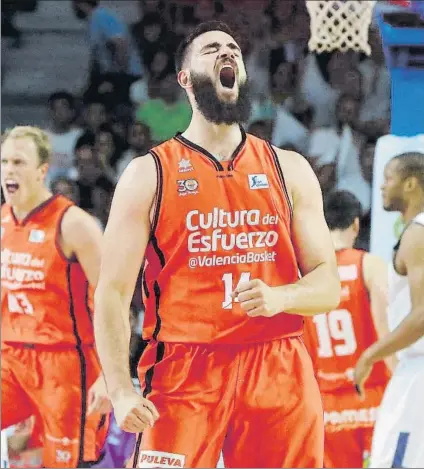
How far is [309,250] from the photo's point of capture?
3.18m

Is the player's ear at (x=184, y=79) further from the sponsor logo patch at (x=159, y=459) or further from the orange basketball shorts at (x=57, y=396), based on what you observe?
the sponsor logo patch at (x=159, y=459)

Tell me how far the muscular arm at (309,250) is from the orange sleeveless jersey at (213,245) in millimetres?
33

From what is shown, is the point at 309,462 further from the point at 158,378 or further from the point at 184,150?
the point at 184,150

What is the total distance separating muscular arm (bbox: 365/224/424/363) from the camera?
3529 mm

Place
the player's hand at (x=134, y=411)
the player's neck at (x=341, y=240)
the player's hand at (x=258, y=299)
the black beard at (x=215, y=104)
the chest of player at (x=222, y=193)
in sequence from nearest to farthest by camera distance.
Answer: the player's hand at (x=258, y=299), the player's hand at (x=134, y=411), the chest of player at (x=222, y=193), the black beard at (x=215, y=104), the player's neck at (x=341, y=240)

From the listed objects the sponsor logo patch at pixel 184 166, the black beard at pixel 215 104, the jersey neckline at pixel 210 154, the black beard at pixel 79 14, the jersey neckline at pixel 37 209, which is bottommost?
the jersey neckline at pixel 37 209

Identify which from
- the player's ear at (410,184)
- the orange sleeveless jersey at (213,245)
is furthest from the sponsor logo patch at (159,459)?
the player's ear at (410,184)

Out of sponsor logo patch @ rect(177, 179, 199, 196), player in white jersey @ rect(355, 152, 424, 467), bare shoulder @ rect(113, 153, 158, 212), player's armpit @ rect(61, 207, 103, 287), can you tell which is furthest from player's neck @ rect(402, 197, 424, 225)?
player's armpit @ rect(61, 207, 103, 287)

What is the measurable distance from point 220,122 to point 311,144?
1.73 ft

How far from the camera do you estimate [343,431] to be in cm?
374

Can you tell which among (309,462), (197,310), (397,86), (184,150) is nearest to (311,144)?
(397,86)

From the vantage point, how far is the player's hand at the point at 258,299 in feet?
9.34

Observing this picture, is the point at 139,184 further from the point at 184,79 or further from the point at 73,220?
the point at 73,220

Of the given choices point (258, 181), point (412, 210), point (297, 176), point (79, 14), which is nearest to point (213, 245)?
point (258, 181)
